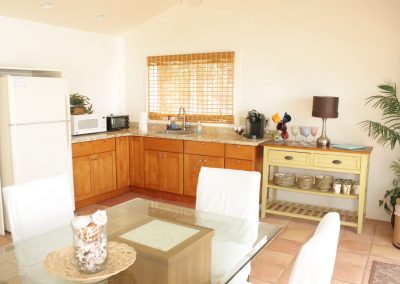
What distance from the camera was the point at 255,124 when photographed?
171 inches

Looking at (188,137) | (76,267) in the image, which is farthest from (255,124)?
(76,267)

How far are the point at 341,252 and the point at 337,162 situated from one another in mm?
908

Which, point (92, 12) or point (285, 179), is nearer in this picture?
point (285, 179)

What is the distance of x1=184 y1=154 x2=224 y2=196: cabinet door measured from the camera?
4.48m

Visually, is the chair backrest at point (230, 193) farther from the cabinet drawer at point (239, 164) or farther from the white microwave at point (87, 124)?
the white microwave at point (87, 124)

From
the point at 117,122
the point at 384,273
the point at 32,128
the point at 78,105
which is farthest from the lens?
the point at 117,122

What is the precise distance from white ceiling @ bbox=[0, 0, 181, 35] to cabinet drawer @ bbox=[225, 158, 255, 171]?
7.45ft

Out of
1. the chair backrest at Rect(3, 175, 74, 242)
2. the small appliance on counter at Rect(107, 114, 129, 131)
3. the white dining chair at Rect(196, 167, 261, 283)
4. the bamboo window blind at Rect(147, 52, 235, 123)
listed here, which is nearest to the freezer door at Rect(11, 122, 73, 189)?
the small appliance on counter at Rect(107, 114, 129, 131)

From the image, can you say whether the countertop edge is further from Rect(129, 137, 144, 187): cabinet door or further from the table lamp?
the table lamp

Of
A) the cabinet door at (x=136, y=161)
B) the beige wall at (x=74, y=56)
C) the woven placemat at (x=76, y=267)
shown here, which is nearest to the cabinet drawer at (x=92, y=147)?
the cabinet door at (x=136, y=161)

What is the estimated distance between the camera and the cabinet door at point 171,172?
4695mm

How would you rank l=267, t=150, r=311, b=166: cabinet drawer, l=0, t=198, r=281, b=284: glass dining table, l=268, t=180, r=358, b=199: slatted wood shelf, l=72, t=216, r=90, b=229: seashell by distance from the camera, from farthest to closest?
l=267, t=150, r=311, b=166: cabinet drawer → l=268, t=180, r=358, b=199: slatted wood shelf → l=0, t=198, r=281, b=284: glass dining table → l=72, t=216, r=90, b=229: seashell

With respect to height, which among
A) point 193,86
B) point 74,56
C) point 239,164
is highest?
point 74,56

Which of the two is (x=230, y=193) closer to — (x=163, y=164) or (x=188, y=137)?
(x=188, y=137)
